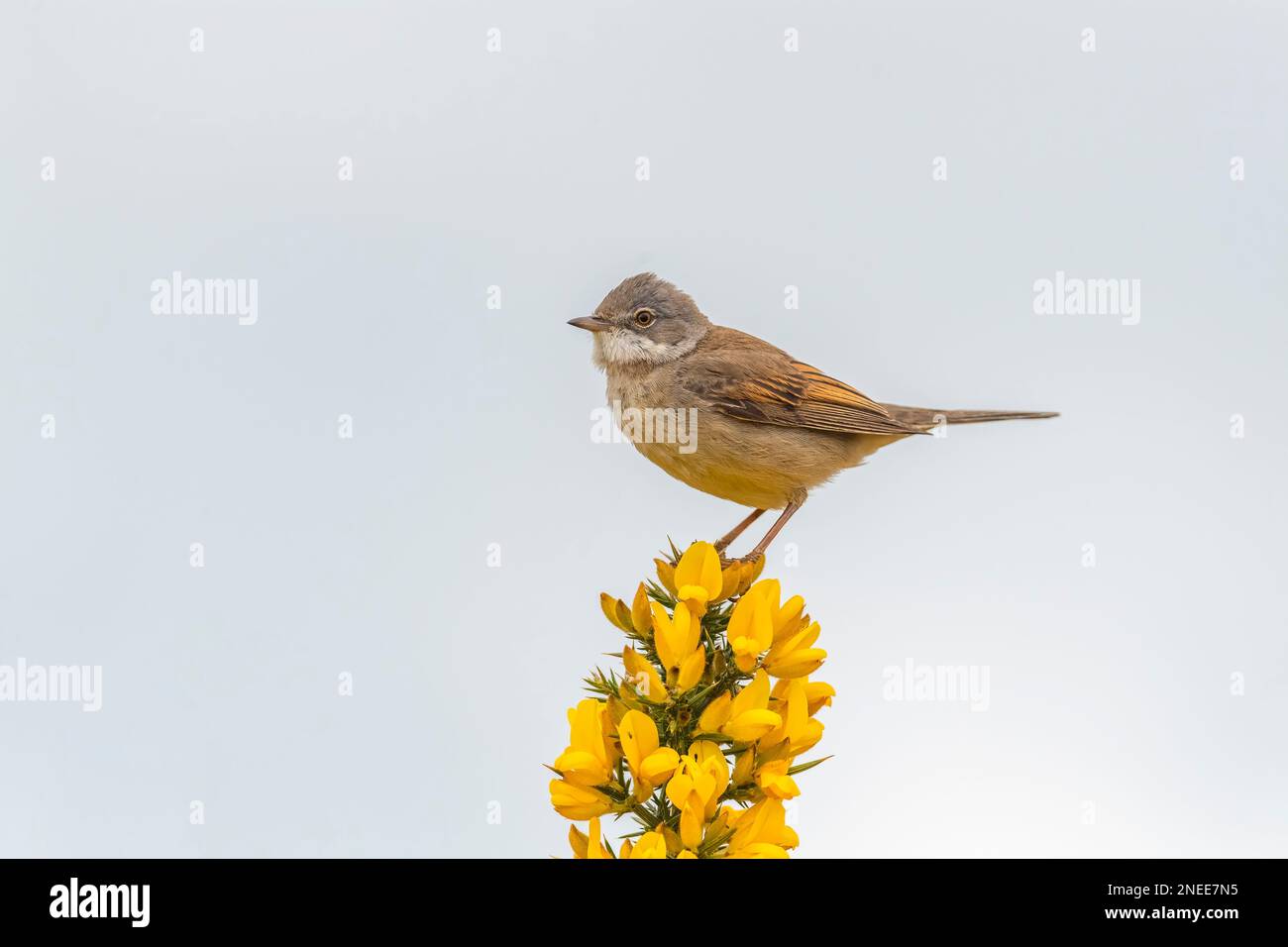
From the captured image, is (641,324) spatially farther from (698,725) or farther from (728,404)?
(698,725)

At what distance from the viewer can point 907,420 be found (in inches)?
332

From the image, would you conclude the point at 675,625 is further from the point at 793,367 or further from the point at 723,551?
the point at 793,367

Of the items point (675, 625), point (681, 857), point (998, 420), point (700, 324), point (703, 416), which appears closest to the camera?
point (681, 857)

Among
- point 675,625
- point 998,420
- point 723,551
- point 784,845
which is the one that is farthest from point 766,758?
point 998,420

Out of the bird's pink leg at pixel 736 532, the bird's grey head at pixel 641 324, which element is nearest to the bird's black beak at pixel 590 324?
the bird's grey head at pixel 641 324

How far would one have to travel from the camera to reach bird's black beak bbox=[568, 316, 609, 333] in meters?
7.71

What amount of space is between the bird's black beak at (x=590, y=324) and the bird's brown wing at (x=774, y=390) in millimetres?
594

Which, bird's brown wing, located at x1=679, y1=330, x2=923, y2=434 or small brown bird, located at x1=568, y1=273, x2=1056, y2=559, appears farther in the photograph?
bird's brown wing, located at x1=679, y1=330, x2=923, y2=434

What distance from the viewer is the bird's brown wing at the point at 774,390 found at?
7582 mm

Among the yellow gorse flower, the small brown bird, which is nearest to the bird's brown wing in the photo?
the small brown bird

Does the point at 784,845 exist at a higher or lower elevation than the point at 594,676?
lower

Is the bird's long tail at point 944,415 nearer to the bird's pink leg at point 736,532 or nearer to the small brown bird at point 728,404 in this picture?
the small brown bird at point 728,404

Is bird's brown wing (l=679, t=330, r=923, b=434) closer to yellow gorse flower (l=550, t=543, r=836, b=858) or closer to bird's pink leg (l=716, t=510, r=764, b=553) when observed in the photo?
bird's pink leg (l=716, t=510, r=764, b=553)

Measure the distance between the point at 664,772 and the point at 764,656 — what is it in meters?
0.68
